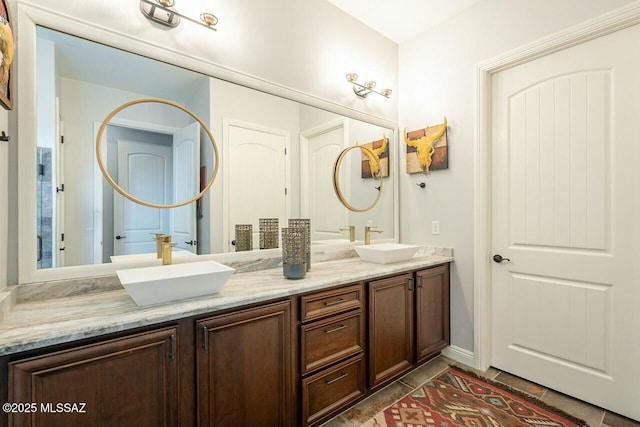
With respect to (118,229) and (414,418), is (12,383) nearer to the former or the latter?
(118,229)

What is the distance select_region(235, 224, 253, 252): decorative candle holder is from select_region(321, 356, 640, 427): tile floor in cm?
114

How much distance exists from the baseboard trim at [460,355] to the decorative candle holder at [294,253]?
1.61 meters

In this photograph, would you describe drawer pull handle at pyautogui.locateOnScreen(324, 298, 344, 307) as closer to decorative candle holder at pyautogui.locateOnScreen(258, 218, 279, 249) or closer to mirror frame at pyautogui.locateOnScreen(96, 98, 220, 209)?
decorative candle holder at pyautogui.locateOnScreen(258, 218, 279, 249)

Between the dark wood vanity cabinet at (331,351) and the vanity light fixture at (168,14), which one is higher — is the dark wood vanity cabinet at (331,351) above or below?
below

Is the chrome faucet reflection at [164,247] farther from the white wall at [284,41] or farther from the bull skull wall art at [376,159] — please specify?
the bull skull wall art at [376,159]

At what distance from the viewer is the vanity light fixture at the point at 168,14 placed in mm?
1540

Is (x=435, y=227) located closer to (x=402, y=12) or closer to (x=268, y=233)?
(x=268, y=233)

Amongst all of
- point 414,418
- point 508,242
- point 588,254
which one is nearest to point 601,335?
point 588,254

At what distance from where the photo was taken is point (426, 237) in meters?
2.71

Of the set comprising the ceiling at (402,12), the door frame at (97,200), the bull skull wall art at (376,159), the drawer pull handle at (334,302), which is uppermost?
the ceiling at (402,12)

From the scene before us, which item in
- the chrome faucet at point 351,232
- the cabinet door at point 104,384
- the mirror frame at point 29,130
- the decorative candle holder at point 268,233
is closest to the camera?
the cabinet door at point 104,384

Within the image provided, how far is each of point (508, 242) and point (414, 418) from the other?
140 cm

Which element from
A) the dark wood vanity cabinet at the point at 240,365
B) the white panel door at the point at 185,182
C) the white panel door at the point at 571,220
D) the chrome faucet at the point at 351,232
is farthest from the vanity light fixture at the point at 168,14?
the white panel door at the point at 571,220

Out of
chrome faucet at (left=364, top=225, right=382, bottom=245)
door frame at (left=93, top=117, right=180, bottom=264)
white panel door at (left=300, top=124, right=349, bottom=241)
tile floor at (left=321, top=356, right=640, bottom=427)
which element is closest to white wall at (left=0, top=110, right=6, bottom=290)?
door frame at (left=93, top=117, right=180, bottom=264)
